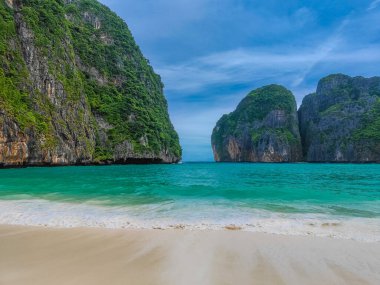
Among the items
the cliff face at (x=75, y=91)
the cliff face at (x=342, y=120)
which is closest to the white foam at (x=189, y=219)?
the cliff face at (x=75, y=91)

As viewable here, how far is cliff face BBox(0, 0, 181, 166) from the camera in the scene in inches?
1774

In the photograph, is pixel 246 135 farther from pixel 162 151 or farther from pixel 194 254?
pixel 194 254

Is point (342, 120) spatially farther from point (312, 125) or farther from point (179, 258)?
point (179, 258)

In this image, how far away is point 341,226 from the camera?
713cm

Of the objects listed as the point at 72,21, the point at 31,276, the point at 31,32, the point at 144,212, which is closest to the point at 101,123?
the point at 31,32

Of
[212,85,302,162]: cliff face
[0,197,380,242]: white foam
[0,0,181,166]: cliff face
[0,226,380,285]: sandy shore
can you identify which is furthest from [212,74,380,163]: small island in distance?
[0,226,380,285]: sandy shore

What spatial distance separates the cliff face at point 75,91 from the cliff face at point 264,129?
53699 millimetres

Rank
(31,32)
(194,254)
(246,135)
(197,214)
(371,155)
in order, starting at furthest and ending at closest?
(246,135) < (371,155) < (31,32) < (197,214) < (194,254)

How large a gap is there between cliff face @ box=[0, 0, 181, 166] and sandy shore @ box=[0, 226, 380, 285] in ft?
132

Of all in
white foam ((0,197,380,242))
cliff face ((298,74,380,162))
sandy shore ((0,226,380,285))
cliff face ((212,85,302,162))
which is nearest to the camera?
sandy shore ((0,226,380,285))

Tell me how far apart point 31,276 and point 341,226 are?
649 cm

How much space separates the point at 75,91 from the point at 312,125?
113 meters

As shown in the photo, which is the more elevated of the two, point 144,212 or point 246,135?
point 246,135

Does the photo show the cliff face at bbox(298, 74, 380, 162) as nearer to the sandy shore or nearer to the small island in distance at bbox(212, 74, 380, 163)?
the small island in distance at bbox(212, 74, 380, 163)
